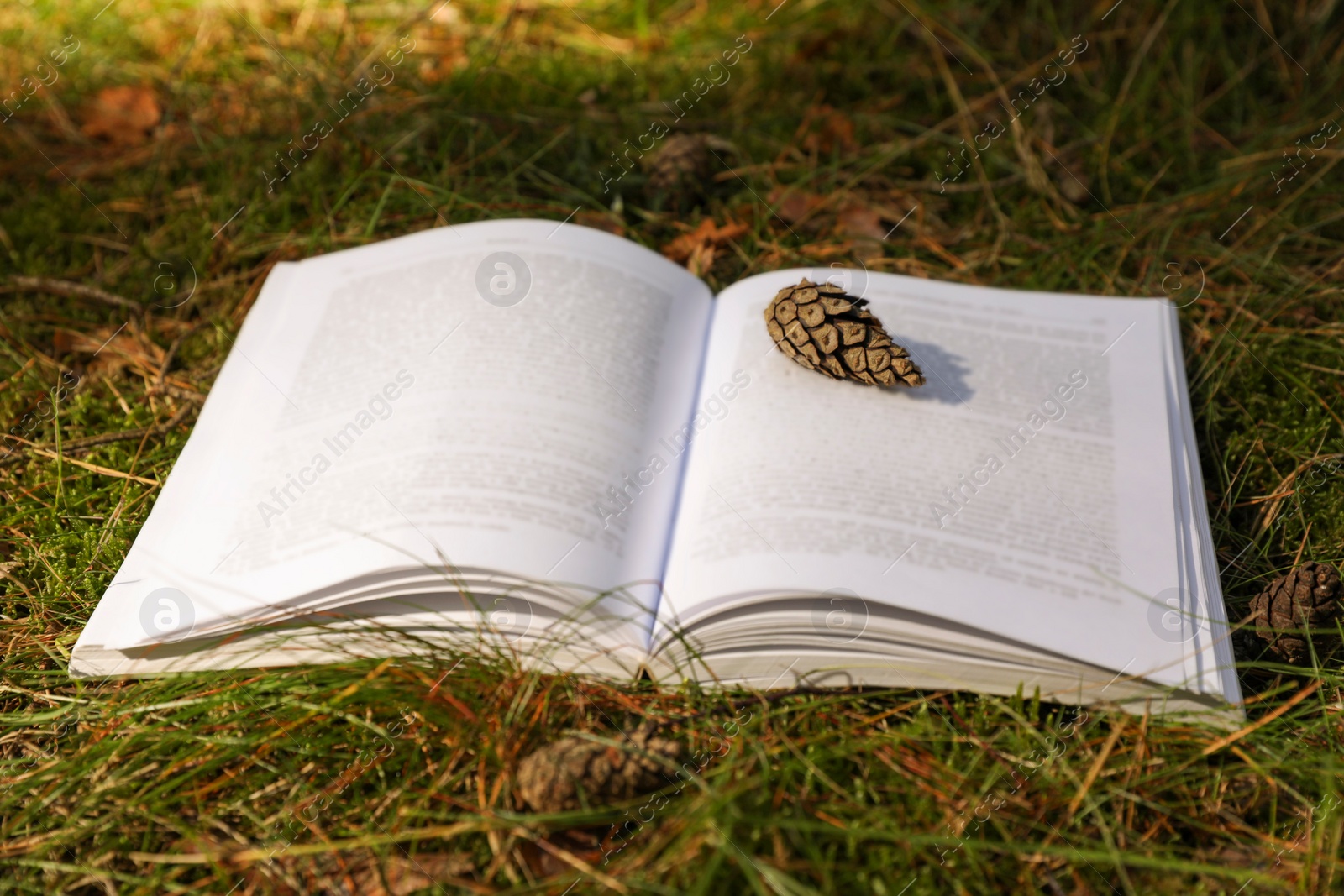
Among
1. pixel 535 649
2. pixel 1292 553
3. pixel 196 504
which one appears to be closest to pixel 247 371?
pixel 196 504

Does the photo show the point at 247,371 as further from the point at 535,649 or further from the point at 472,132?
the point at 472,132

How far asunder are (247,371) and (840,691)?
1.46 m

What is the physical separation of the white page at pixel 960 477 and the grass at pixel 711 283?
0.21m

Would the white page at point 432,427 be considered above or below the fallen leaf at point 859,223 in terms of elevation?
above

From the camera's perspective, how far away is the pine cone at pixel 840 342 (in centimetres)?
181

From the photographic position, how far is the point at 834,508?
162 cm

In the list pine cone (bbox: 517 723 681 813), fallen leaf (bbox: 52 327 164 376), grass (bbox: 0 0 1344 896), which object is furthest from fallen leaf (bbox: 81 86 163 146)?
pine cone (bbox: 517 723 681 813)

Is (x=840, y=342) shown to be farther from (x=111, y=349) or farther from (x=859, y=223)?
(x=111, y=349)

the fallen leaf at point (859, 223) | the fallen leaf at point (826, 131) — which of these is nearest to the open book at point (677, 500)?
the fallen leaf at point (859, 223)

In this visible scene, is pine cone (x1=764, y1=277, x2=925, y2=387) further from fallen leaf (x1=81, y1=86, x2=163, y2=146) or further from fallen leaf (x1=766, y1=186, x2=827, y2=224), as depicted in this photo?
fallen leaf (x1=81, y1=86, x2=163, y2=146)

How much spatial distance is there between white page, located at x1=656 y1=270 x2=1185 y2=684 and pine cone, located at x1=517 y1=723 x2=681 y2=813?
10.5 inches

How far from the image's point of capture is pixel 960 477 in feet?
5.59

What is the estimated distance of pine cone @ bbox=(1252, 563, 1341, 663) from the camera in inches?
62.2

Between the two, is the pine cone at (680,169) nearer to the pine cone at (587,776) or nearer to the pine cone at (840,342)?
the pine cone at (840,342)
